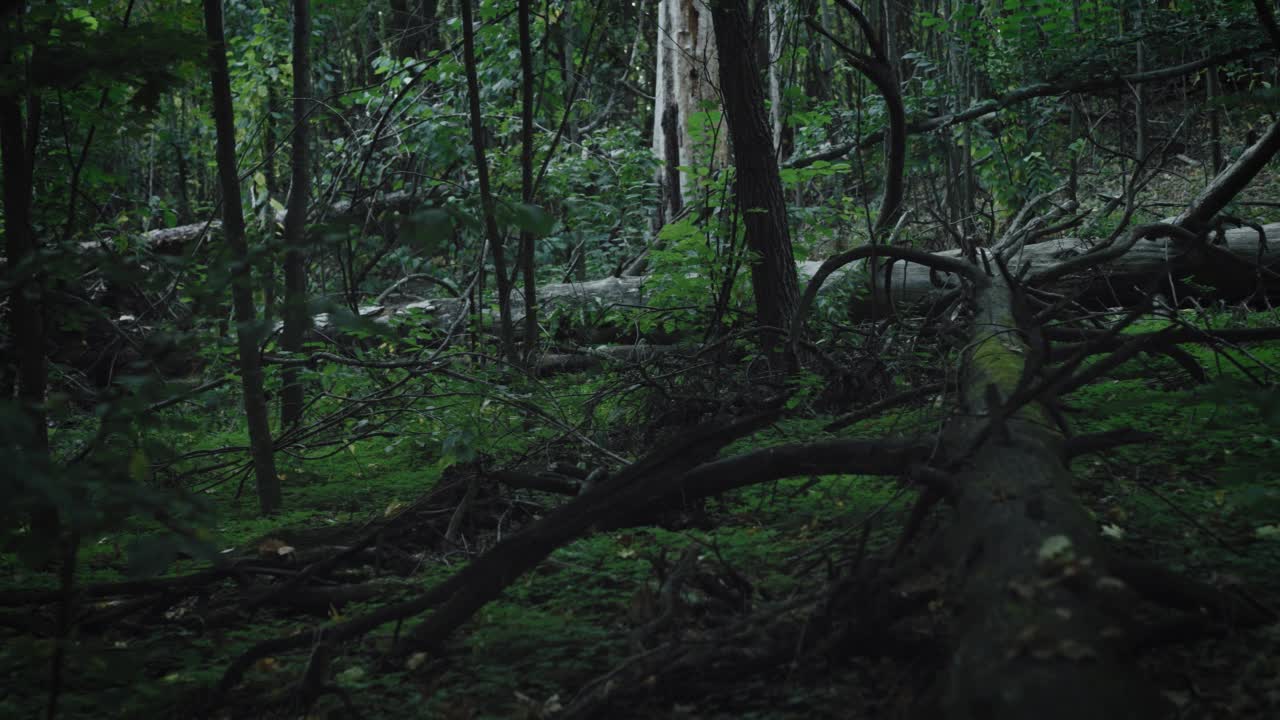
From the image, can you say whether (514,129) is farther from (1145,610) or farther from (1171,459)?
(1145,610)

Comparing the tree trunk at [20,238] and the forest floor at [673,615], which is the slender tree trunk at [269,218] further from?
the tree trunk at [20,238]

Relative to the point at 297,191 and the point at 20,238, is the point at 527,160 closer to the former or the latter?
the point at 297,191

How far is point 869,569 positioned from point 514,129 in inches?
281

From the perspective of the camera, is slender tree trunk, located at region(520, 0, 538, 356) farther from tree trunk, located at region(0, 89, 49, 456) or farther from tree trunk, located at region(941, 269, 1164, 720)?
tree trunk, located at region(941, 269, 1164, 720)

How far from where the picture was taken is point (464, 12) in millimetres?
5445

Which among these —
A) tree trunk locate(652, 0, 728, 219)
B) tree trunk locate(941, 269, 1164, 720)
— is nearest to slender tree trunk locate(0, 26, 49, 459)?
tree trunk locate(941, 269, 1164, 720)

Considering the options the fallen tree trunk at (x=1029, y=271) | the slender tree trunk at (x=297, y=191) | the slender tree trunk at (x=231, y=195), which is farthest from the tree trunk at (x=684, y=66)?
the slender tree trunk at (x=231, y=195)

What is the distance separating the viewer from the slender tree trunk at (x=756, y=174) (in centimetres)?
516

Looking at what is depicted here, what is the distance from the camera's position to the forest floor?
176cm

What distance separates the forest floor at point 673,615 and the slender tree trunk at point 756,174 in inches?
62.0

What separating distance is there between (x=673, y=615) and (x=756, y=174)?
3713mm

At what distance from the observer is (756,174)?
5.24 meters

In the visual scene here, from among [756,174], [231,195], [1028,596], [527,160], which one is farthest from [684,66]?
[1028,596]

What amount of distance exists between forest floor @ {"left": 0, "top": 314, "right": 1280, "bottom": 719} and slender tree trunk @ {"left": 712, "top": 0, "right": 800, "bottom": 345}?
A: 157 centimetres
